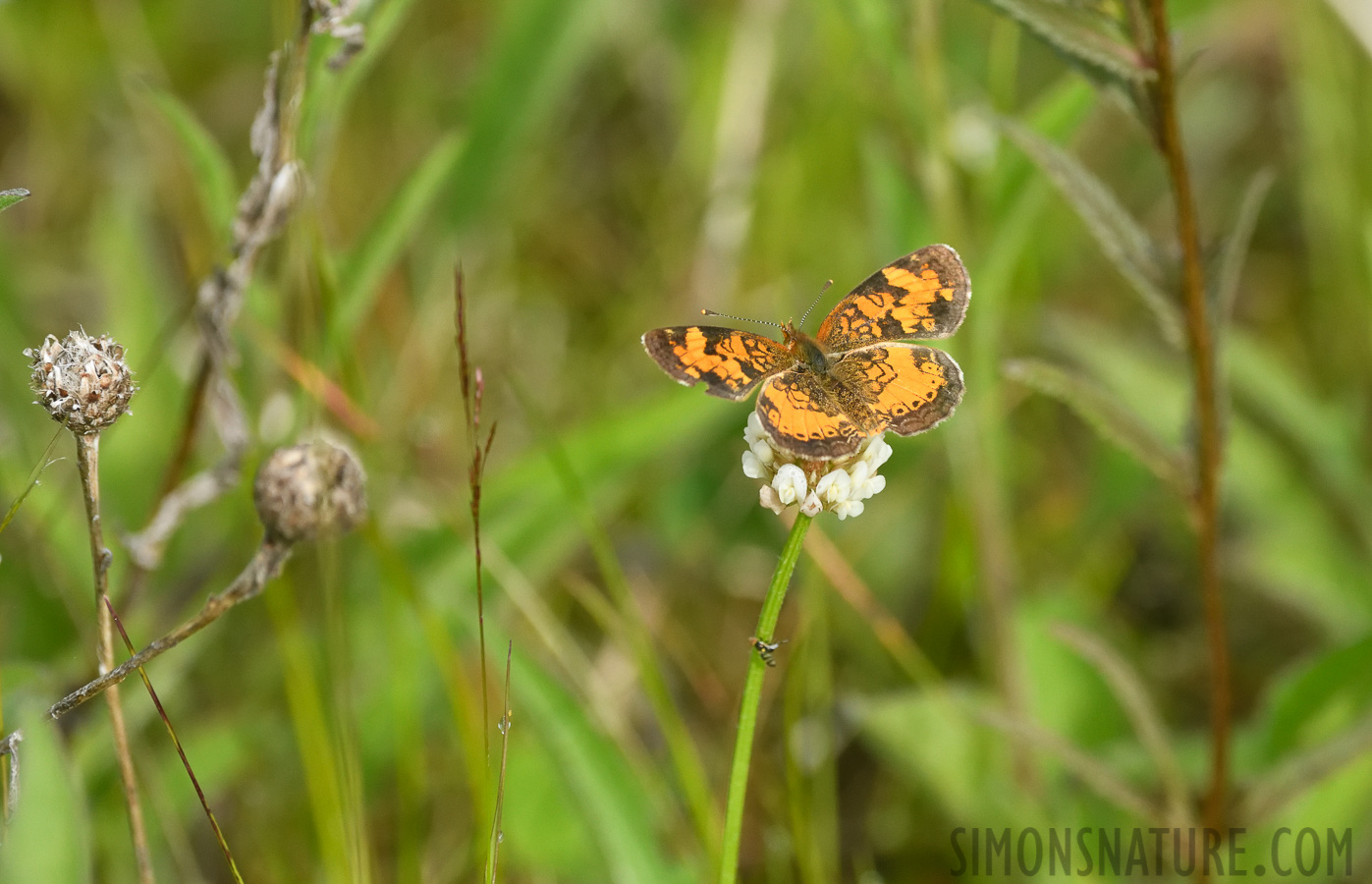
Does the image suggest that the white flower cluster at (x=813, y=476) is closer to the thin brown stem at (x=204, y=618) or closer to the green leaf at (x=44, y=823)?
the thin brown stem at (x=204, y=618)

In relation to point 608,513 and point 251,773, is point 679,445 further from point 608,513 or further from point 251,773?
point 251,773

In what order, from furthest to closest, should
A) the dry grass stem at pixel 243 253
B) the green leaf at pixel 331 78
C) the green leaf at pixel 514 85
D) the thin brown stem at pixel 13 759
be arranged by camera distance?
the green leaf at pixel 514 85 → the green leaf at pixel 331 78 → the dry grass stem at pixel 243 253 → the thin brown stem at pixel 13 759

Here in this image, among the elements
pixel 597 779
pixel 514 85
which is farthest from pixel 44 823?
pixel 514 85

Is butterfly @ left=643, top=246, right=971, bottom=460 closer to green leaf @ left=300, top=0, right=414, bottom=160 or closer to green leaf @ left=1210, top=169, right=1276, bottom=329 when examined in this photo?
green leaf @ left=1210, top=169, right=1276, bottom=329

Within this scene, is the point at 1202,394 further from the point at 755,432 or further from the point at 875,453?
the point at 755,432

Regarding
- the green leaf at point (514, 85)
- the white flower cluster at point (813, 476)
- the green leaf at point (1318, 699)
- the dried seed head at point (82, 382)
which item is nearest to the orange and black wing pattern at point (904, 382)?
the white flower cluster at point (813, 476)

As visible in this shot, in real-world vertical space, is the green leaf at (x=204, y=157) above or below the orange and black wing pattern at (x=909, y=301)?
above

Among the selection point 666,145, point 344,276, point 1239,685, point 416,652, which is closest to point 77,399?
point 344,276
